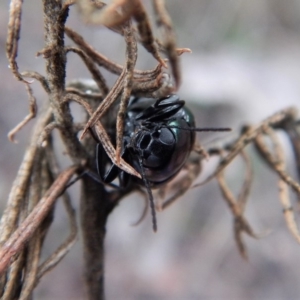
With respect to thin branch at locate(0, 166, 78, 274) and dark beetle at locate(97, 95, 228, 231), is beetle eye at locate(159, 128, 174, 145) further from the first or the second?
thin branch at locate(0, 166, 78, 274)

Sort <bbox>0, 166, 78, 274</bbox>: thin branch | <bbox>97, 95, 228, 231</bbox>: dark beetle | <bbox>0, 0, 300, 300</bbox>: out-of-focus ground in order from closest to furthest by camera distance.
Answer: <bbox>0, 166, 78, 274</bbox>: thin branch
<bbox>97, 95, 228, 231</bbox>: dark beetle
<bbox>0, 0, 300, 300</bbox>: out-of-focus ground

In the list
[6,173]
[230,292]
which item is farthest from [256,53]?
[6,173]

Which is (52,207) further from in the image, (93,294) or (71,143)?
(93,294)

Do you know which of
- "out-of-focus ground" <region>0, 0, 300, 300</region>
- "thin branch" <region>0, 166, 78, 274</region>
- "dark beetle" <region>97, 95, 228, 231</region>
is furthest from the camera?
"out-of-focus ground" <region>0, 0, 300, 300</region>

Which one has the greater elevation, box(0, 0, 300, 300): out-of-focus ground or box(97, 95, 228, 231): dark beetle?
box(97, 95, 228, 231): dark beetle

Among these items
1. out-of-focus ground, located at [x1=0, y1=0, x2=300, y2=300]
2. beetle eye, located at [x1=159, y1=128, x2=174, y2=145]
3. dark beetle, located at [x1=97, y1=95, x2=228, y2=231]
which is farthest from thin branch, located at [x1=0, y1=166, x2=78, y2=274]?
out-of-focus ground, located at [x1=0, y1=0, x2=300, y2=300]

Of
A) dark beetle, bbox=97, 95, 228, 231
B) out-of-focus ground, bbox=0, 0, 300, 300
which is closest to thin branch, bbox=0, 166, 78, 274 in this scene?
dark beetle, bbox=97, 95, 228, 231

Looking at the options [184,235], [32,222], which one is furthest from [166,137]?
[184,235]

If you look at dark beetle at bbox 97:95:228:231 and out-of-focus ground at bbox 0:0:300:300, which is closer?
dark beetle at bbox 97:95:228:231

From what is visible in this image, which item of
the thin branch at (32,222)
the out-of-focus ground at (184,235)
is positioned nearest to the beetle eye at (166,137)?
the thin branch at (32,222)

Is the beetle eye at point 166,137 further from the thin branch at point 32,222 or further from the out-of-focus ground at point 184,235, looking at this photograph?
the out-of-focus ground at point 184,235

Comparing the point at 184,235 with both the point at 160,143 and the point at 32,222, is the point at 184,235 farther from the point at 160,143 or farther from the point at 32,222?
the point at 32,222
